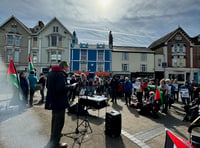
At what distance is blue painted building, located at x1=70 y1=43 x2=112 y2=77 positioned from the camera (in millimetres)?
22594

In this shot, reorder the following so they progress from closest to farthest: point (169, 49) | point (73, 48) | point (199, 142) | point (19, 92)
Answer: point (199, 142) → point (19, 92) → point (73, 48) → point (169, 49)

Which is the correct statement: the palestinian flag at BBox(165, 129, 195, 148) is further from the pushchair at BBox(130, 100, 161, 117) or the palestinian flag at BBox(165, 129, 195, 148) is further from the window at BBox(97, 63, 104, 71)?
the window at BBox(97, 63, 104, 71)

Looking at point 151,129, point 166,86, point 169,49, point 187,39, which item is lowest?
point 151,129

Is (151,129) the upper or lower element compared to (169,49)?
lower

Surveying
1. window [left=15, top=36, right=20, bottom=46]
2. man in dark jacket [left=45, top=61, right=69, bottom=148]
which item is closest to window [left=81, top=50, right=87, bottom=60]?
window [left=15, top=36, right=20, bottom=46]

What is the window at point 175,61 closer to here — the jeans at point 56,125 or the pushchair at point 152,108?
the pushchair at point 152,108

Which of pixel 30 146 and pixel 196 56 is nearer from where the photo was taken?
pixel 30 146

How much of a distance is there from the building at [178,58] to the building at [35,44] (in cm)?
2124

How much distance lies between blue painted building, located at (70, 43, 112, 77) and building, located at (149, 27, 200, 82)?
1167 cm

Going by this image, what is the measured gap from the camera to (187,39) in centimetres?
2569

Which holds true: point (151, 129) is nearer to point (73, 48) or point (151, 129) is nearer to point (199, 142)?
point (199, 142)

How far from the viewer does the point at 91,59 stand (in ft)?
76.0

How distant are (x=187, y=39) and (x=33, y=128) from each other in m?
33.3

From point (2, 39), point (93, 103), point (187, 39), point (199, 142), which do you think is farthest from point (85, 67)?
point (187, 39)
